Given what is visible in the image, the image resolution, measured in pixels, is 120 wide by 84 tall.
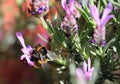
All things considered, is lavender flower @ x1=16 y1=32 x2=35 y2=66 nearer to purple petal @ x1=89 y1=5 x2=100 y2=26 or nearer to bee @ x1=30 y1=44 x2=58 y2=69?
bee @ x1=30 y1=44 x2=58 y2=69

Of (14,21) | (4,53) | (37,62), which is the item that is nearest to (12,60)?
(4,53)

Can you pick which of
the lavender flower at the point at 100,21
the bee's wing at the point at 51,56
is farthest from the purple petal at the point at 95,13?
the bee's wing at the point at 51,56

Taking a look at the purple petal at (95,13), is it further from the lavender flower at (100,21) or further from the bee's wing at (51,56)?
the bee's wing at (51,56)

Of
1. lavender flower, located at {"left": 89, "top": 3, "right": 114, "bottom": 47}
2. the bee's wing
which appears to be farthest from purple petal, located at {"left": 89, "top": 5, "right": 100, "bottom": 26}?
the bee's wing

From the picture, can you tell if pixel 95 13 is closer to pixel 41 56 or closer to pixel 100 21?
pixel 100 21

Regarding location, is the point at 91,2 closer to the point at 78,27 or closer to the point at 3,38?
the point at 78,27

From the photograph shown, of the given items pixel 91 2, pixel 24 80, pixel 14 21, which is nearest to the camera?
pixel 91 2

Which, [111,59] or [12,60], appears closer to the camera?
[111,59]

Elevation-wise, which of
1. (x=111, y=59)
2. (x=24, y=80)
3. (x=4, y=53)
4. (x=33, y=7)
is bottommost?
(x=111, y=59)
